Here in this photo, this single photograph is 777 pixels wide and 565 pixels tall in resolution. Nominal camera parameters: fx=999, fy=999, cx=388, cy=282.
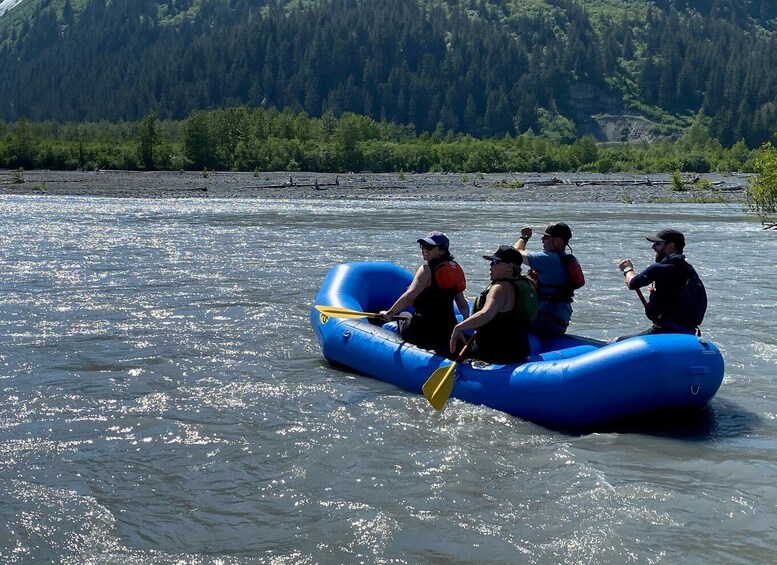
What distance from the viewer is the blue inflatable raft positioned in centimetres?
716

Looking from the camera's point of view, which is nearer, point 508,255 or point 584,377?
point 584,377

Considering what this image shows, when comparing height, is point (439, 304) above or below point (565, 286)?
below

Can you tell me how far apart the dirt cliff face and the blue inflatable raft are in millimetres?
131248

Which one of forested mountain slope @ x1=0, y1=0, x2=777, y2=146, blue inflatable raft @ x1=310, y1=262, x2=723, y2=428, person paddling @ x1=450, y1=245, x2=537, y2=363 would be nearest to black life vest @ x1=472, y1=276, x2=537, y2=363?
person paddling @ x1=450, y1=245, x2=537, y2=363

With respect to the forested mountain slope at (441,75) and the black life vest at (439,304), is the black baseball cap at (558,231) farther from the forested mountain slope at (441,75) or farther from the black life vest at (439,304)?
the forested mountain slope at (441,75)

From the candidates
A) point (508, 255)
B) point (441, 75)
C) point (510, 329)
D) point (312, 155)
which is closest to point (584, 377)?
point (510, 329)

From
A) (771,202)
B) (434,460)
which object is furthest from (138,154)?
(434,460)

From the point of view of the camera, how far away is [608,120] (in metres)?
142

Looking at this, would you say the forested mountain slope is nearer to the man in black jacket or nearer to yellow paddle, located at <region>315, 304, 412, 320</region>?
yellow paddle, located at <region>315, 304, 412, 320</region>

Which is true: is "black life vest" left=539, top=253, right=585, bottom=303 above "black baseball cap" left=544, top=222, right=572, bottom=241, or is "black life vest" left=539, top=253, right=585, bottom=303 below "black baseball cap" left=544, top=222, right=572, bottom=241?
below

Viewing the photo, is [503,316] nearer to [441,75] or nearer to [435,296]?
[435,296]

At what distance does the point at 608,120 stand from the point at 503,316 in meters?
140

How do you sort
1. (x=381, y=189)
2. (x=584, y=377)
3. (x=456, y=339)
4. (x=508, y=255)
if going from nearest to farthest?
(x=584, y=377)
(x=508, y=255)
(x=456, y=339)
(x=381, y=189)

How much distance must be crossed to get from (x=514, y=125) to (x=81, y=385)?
133325mm
